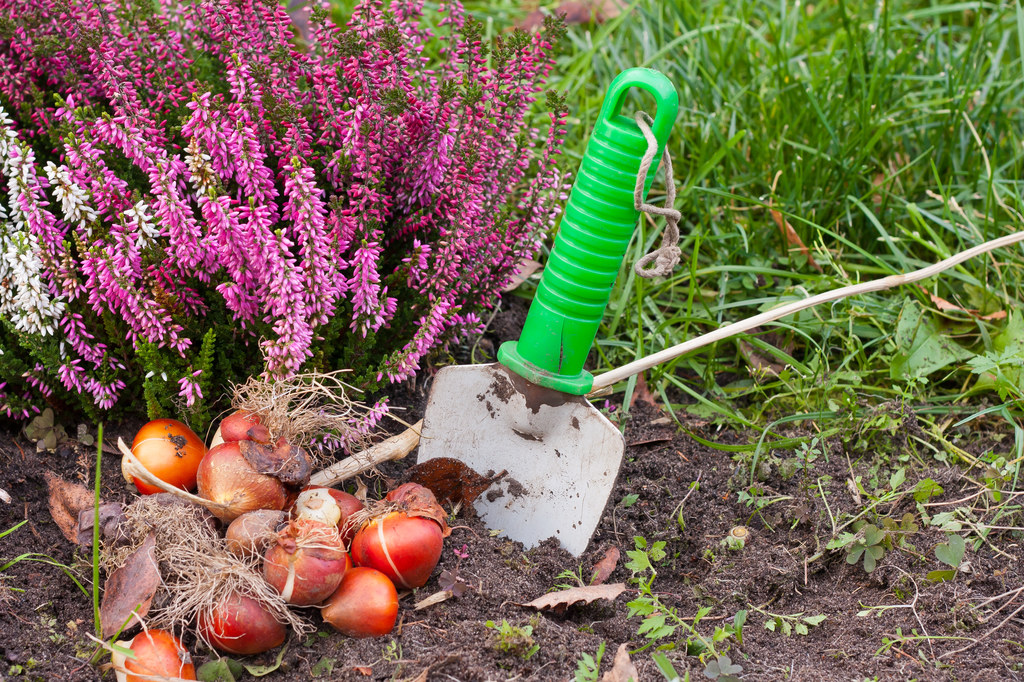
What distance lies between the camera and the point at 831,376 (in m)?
2.44

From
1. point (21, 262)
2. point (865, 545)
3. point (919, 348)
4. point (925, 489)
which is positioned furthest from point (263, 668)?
point (919, 348)

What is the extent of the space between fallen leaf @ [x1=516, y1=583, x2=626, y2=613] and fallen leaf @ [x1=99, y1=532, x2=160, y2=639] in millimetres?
726

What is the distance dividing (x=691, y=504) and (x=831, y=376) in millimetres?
623

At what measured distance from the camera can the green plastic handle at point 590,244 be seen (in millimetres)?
1742

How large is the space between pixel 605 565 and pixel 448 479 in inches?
16.0

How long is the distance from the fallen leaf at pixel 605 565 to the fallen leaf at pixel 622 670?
257mm

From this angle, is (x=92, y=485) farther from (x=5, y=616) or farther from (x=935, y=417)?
(x=935, y=417)

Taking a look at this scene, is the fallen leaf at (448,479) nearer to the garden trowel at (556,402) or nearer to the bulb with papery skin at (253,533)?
the garden trowel at (556,402)

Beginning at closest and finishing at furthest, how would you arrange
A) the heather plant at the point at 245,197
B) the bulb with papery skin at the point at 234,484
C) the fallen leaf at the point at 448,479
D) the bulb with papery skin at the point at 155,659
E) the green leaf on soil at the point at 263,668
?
the bulb with papery skin at the point at 155,659 → the green leaf on soil at the point at 263,668 → the bulb with papery skin at the point at 234,484 → the heather plant at the point at 245,197 → the fallen leaf at the point at 448,479

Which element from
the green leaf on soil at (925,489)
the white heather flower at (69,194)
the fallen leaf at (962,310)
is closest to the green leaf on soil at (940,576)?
the green leaf on soil at (925,489)

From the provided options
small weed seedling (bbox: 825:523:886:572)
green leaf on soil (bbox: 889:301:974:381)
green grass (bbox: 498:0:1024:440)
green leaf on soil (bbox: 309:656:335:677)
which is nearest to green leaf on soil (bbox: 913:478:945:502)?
small weed seedling (bbox: 825:523:886:572)

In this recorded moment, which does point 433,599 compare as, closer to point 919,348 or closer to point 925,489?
point 925,489

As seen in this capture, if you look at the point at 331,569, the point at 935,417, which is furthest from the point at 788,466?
the point at 331,569

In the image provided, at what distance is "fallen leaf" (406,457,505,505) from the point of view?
1976 mm
